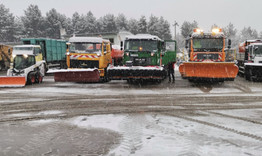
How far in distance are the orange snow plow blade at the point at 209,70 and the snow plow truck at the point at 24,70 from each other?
27.4 feet

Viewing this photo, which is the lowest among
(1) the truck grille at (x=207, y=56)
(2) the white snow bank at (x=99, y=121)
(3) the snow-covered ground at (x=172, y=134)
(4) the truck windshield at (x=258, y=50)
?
(3) the snow-covered ground at (x=172, y=134)

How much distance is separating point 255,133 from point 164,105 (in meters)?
3.46

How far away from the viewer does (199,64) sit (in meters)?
13.1

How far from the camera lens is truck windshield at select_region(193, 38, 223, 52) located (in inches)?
567

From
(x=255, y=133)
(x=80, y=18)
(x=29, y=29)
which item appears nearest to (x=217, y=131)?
(x=255, y=133)

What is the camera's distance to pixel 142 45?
14.2 m

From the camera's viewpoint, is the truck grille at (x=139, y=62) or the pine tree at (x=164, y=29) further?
the pine tree at (x=164, y=29)

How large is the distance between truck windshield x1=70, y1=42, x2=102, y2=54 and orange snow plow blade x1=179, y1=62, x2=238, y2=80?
5.02 meters

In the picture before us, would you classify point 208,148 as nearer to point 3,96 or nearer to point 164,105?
point 164,105

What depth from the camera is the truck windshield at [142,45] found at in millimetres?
14156

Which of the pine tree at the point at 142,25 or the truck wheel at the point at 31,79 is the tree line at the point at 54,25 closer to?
the pine tree at the point at 142,25

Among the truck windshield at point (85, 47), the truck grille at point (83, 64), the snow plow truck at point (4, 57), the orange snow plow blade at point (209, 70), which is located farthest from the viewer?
the snow plow truck at point (4, 57)

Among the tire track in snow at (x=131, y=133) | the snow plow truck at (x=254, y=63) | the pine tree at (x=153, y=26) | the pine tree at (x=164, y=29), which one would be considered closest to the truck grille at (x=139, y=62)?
the snow plow truck at (x=254, y=63)

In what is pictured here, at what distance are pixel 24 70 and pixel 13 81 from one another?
0.87m
